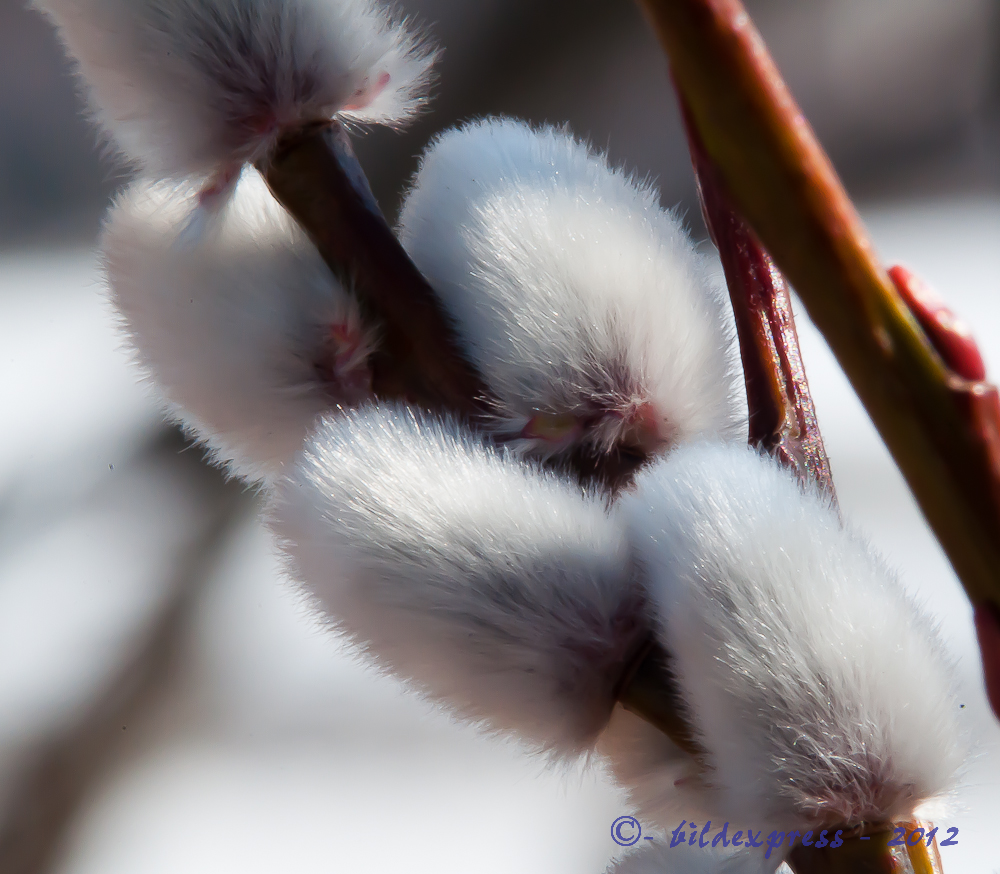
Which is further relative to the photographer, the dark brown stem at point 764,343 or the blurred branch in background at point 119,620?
the blurred branch in background at point 119,620

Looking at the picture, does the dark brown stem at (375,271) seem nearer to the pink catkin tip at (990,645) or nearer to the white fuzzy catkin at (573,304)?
the white fuzzy catkin at (573,304)

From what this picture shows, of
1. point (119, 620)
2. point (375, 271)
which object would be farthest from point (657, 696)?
point (119, 620)

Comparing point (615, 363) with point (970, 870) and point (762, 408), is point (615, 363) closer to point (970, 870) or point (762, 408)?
point (762, 408)

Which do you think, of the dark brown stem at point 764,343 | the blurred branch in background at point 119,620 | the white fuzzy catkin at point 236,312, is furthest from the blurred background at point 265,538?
the dark brown stem at point 764,343

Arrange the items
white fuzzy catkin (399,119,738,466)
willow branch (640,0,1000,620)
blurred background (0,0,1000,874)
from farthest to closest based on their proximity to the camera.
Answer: blurred background (0,0,1000,874) → white fuzzy catkin (399,119,738,466) → willow branch (640,0,1000,620)

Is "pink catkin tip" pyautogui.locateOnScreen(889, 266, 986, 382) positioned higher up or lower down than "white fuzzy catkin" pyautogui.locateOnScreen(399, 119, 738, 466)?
lower down

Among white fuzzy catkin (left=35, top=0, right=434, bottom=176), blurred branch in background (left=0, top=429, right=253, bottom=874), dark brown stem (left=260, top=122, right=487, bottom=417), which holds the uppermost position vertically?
white fuzzy catkin (left=35, top=0, right=434, bottom=176)

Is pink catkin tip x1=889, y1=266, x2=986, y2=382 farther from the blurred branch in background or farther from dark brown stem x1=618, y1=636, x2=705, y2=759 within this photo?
the blurred branch in background

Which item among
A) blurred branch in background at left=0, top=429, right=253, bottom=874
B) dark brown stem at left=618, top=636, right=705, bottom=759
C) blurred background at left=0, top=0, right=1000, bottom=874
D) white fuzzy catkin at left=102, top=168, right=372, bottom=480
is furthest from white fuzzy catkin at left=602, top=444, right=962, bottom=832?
blurred branch in background at left=0, top=429, right=253, bottom=874
